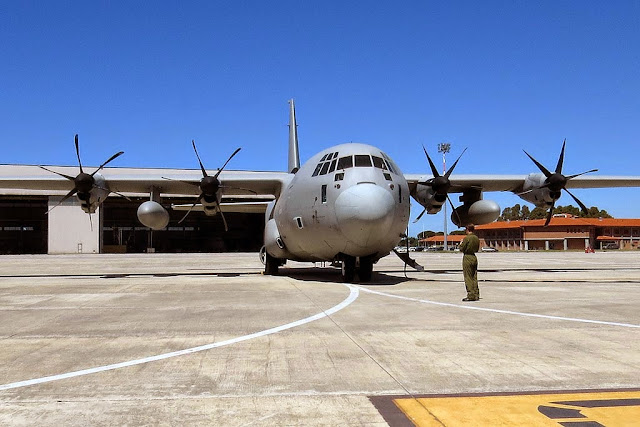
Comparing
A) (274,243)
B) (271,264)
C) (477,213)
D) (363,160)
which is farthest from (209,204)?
(477,213)

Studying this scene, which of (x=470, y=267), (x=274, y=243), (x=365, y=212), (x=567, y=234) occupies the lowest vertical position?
(x=470, y=267)

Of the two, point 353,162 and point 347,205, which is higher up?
point 353,162

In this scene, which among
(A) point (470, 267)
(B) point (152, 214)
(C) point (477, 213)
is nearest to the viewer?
(A) point (470, 267)

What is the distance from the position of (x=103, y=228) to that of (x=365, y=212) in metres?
75.6

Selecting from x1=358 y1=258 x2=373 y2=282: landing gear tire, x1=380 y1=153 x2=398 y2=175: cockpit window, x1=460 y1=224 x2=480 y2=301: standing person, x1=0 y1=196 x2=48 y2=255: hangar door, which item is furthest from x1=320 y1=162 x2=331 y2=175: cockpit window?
x1=0 y1=196 x2=48 y2=255: hangar door

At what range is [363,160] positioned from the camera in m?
16.8

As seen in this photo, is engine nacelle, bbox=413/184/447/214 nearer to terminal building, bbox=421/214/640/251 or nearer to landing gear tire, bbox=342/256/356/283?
landing gear tire, bbox=342/256/356/283

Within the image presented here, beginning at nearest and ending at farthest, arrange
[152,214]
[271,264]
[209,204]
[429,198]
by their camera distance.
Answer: [152,214]
[209,204]
[429,198]
[271,264]

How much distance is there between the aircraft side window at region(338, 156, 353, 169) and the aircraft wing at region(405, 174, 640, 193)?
6.65 meters

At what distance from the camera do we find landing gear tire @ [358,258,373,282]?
17.5 metres

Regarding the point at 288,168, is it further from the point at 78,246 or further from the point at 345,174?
the point at 78,246

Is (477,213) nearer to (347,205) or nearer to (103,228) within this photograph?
(347,205)

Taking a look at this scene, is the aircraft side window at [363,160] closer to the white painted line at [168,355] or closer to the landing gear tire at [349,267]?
the landing gear tire at [349,267]

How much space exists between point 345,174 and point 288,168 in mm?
11720
